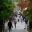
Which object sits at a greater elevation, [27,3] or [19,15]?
[27,3]

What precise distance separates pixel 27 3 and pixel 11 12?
0.66ft

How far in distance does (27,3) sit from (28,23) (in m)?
0.22

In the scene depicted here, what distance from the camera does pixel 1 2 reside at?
1.36 m

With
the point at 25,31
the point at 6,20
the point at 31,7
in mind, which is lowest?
the point at 25,31

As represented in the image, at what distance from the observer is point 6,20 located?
1.37 meters

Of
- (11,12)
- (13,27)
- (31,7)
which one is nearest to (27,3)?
(31,7)

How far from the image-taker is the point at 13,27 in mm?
1364

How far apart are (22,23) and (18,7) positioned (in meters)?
0.18

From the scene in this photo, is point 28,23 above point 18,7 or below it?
below

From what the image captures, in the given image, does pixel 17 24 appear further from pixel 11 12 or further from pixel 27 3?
pixel 27 3

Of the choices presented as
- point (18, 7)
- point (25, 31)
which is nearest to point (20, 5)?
point (18, 7)

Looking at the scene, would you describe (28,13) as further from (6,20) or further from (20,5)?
(6,20)

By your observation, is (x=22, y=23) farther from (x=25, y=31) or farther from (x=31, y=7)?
(x=31, y=7)

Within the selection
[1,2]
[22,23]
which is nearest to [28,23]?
[22,23]
